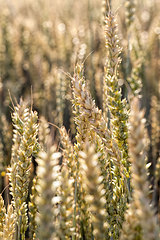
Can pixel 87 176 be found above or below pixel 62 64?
below

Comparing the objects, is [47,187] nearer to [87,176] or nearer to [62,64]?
[87,176]

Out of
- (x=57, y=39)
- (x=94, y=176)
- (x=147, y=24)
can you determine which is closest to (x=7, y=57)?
(x=57, y=39)

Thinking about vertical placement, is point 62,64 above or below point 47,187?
above

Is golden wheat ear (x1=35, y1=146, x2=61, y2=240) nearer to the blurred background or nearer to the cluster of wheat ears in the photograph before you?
the cluster of wheat ears

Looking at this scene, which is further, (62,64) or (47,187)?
(62,64)

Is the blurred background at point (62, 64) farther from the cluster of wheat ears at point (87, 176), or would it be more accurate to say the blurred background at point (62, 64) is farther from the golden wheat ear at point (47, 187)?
the golden wheat ear at point (47, 187)

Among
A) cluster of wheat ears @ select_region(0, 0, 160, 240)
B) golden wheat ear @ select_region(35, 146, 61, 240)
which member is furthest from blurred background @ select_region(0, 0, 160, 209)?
golden wheat ear @ select_region(35, 146, 61, 240)

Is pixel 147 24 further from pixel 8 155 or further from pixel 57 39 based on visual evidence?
pixel 8 155

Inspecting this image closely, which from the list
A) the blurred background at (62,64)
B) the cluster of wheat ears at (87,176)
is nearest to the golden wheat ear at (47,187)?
the cluster of wheat ears at (87,176)

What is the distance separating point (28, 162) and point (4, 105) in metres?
1.28

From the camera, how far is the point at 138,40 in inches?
72.1

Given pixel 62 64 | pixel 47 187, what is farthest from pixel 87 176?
pixel 62 64

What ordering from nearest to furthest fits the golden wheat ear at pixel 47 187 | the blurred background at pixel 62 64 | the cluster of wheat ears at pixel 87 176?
the golden wheat ear at pixel 47 187, the cluster of wheat ears at pixel 87 176, the blurred background at pixel 62 64

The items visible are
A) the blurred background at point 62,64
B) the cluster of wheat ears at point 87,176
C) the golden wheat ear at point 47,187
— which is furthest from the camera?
the blurred background at point 62,64
